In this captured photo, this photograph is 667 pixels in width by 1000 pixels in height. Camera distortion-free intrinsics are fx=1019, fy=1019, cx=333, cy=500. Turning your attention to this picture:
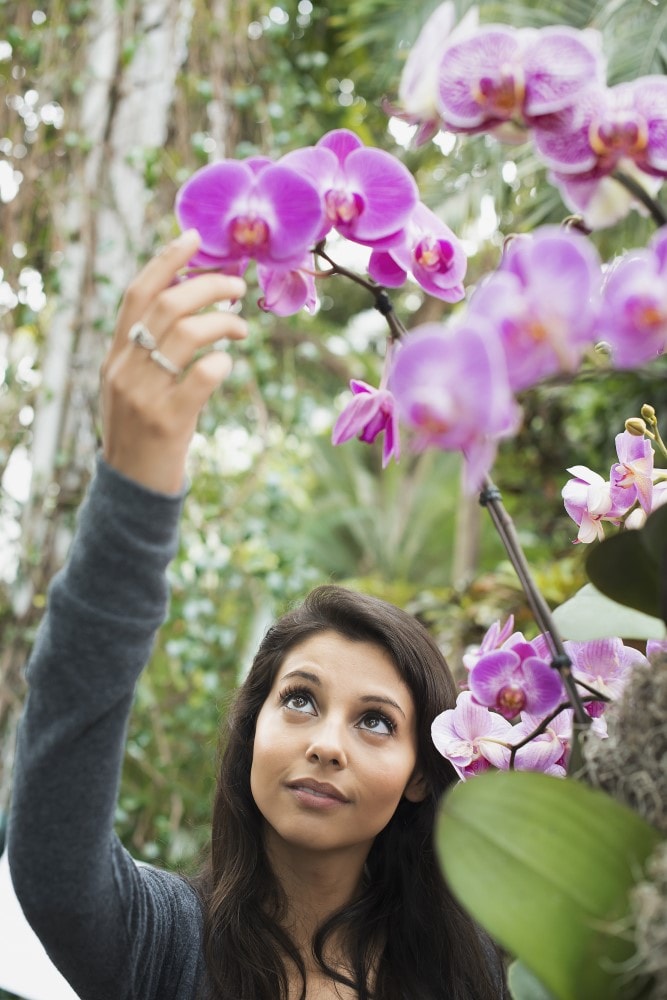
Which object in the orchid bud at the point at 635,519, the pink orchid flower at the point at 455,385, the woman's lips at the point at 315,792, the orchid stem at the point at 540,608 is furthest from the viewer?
the woman's lips at the point at 315,792

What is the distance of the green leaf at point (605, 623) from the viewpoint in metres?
0.44

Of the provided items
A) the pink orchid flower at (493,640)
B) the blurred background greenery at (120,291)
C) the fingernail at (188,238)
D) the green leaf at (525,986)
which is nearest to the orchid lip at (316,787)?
the pink orchid flower at (493,640)

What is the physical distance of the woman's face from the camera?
755mm

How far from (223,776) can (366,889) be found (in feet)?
0.58

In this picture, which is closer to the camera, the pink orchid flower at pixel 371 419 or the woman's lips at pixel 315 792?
the pink orchid flower at pixel 371 419

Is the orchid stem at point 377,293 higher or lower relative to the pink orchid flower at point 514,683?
higher

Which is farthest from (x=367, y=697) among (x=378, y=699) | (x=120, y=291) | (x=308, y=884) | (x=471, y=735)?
(x=120, y=291)

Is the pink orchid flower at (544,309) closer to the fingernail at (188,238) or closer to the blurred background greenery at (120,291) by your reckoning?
the fingernail at (188,238)

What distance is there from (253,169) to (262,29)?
224 centimetres

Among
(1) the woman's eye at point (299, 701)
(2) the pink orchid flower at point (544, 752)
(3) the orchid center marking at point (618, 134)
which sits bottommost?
(1) the woman's eye at point (299, 701)

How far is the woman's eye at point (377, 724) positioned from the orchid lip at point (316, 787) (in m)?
0.07

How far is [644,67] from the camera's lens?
7.06ft

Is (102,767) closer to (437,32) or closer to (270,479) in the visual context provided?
(437,32)

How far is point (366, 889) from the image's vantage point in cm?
89
